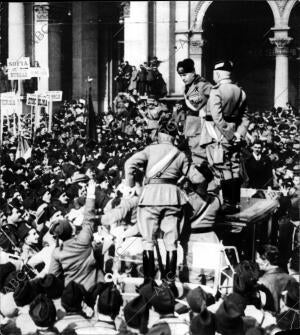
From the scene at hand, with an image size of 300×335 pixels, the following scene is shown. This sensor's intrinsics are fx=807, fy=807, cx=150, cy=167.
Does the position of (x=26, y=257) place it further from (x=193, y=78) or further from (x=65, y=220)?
(x=193, y=78)

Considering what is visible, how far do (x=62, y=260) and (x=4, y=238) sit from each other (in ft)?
4.28

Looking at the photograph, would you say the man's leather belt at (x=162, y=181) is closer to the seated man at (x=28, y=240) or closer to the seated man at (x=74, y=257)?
the seated man at (x=74, y=257)

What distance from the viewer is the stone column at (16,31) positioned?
10594mm

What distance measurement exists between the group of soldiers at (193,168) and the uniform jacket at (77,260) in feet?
2.35

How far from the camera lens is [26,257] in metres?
10.3

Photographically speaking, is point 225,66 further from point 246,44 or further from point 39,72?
point 39,72

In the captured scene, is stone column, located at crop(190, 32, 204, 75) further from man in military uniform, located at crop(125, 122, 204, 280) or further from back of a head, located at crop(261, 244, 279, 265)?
back of a head, located at crop(261, 244, 279, 265)

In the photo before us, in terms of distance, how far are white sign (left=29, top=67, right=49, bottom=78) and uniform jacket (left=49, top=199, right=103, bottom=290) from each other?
2.43 meters

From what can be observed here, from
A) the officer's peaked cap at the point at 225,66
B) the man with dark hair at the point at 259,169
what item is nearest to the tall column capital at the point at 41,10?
the officer's peaked cap at the point at 225,66

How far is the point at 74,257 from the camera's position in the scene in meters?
9.45

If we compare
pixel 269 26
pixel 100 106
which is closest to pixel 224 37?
pixel 269 26

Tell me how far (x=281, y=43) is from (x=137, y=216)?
2886 millimetres

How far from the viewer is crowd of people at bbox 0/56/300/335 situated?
877 centimetres

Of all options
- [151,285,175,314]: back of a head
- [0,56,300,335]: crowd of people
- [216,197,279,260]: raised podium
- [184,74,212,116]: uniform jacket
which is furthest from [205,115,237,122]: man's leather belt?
[151,285,175,314]: back of a head
